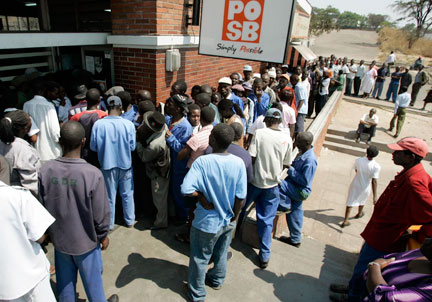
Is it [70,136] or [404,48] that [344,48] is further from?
[70,136]

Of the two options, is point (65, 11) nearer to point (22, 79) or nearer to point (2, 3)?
point (2, 3)

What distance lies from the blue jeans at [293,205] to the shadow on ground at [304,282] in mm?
537

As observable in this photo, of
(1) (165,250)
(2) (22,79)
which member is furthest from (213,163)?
(2) (22,79)

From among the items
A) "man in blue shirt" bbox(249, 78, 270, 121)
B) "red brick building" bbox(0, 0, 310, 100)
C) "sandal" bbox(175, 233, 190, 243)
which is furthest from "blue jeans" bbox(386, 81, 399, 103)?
"sandal" bbox(175, 233, 190, 243)

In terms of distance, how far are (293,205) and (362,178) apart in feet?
7.74

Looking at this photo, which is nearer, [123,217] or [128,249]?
[128,249]

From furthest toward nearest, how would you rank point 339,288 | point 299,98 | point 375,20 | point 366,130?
point 375,20 → point 366,130 → point 299,98 → point 339,288

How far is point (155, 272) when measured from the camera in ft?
10.7

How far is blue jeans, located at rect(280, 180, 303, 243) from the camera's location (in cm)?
382

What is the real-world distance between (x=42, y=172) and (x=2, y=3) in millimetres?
4659

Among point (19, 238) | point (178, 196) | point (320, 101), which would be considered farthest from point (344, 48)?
point (19, 238)

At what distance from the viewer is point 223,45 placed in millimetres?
4953

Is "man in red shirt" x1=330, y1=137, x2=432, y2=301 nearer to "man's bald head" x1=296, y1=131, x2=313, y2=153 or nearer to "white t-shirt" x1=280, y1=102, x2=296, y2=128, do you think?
"man's bald head" x1=296, y1=131, x2=313, y2=153

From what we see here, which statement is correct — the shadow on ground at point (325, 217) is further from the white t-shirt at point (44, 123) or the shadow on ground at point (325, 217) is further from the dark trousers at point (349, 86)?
the dark trousers at point (349, 86)
